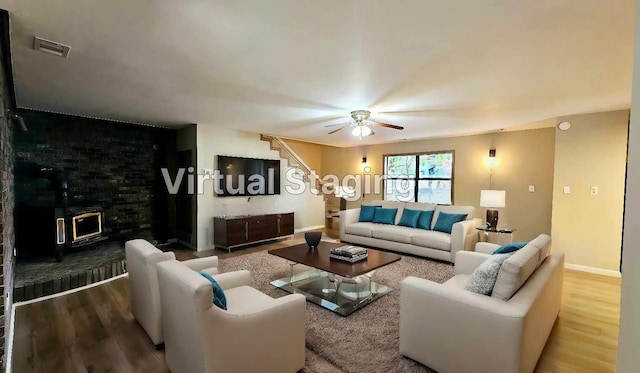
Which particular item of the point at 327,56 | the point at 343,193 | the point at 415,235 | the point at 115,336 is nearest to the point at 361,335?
the point at 115,336

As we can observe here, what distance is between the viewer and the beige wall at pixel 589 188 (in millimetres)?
3881

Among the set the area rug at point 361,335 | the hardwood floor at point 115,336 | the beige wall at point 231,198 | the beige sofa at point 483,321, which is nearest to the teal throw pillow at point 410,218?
the area rug at point 361,335

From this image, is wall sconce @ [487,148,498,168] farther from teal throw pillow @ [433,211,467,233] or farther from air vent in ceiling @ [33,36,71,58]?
air vent in ceiling @ [33,36,71,58]

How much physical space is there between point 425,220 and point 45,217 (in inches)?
221

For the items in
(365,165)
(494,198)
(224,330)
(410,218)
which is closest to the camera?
(224,330)

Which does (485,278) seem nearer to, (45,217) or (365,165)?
(45,217)

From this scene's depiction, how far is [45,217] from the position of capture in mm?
3709

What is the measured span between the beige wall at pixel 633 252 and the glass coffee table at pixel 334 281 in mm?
1941

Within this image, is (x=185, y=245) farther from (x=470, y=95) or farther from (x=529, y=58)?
(x=529, y=58)

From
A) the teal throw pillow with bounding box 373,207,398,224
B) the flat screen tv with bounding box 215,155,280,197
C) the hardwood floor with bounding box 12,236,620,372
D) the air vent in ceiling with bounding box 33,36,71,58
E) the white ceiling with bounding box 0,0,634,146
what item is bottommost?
the hardwood floor with bounding box 12,236,620,372

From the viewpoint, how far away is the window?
20.7ft

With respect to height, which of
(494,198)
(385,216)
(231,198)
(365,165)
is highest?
(365,165)

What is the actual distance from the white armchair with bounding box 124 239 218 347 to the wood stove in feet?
6.24

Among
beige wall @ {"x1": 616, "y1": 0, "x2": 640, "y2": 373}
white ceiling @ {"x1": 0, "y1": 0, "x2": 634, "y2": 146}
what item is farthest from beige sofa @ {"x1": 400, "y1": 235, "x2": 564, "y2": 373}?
white ceiling @ {"x1": 0, "y1": 0, "x2": 634, "y2": 146}
